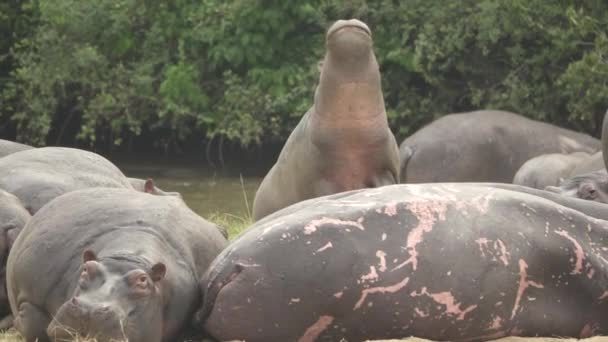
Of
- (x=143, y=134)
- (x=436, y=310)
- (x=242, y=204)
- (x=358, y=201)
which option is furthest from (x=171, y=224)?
(x=143, y=134)

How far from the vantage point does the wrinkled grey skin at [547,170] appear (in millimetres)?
9688

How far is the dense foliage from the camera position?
45.9 ft

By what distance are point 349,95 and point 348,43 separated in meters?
0.29

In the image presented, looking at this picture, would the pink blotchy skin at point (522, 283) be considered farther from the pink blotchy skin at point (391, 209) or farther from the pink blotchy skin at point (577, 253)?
the pink blotchy skin at point (391, 209)

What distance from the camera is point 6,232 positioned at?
4836 mm

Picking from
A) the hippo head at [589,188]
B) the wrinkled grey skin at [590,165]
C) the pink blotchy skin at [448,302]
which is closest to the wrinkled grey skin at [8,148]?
the hippo head at [589,188]

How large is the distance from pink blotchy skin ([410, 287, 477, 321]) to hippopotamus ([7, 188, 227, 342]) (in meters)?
0.81

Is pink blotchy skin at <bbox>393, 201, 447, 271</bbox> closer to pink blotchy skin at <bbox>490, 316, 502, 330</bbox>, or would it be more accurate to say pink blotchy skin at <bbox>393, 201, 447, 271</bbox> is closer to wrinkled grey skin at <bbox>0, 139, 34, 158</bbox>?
pink blotchy skin at <bbox>490, 316, 502, 330</bbox>

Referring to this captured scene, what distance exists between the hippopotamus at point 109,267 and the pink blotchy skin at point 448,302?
806 mm

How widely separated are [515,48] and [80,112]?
21.9 ft

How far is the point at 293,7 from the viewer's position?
15.2 meters

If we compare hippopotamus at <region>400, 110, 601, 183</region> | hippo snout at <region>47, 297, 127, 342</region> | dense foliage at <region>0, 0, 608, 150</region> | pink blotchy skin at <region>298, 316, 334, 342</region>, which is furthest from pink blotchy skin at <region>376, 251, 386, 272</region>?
dense foliage at <region>0, 0, 608, 150</region>

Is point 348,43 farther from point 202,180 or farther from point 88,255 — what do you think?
point 202,180

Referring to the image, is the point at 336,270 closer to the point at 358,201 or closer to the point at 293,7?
→ the point at 358,201
